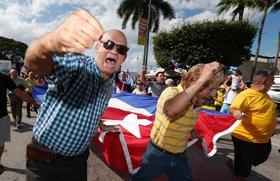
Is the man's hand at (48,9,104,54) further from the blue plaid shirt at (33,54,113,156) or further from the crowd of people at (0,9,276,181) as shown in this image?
the blue plaid shirt at (33,54,113,156)

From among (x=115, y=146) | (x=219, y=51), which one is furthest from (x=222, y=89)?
(x=219, y=51)

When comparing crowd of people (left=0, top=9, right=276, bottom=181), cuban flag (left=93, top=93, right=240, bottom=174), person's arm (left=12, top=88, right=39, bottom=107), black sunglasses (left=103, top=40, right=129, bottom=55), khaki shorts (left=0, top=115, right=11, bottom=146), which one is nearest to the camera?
crowd of people (left=0, top=9, right=276, bottom=181)

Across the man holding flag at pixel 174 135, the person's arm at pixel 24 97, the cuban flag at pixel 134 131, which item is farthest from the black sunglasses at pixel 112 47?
the person's arm at pixel 24 97

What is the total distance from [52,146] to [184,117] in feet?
4.70

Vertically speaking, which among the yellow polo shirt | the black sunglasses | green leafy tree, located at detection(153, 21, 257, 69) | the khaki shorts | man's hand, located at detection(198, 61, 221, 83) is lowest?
the khaki shorts

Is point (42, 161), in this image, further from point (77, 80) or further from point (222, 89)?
point (222, 89)

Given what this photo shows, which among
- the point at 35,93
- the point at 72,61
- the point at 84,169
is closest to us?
the point at 72,61

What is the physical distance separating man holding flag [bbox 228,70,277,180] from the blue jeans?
1.58 m

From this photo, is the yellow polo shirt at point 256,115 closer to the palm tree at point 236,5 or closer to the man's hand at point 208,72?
the man's hand at point 208,72

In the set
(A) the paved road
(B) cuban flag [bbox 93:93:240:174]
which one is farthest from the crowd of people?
(A) the paved road

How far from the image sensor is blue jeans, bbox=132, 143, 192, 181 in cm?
330

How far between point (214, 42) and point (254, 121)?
23.8m

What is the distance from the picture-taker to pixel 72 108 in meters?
2.13

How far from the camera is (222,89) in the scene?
1285 centimetres
